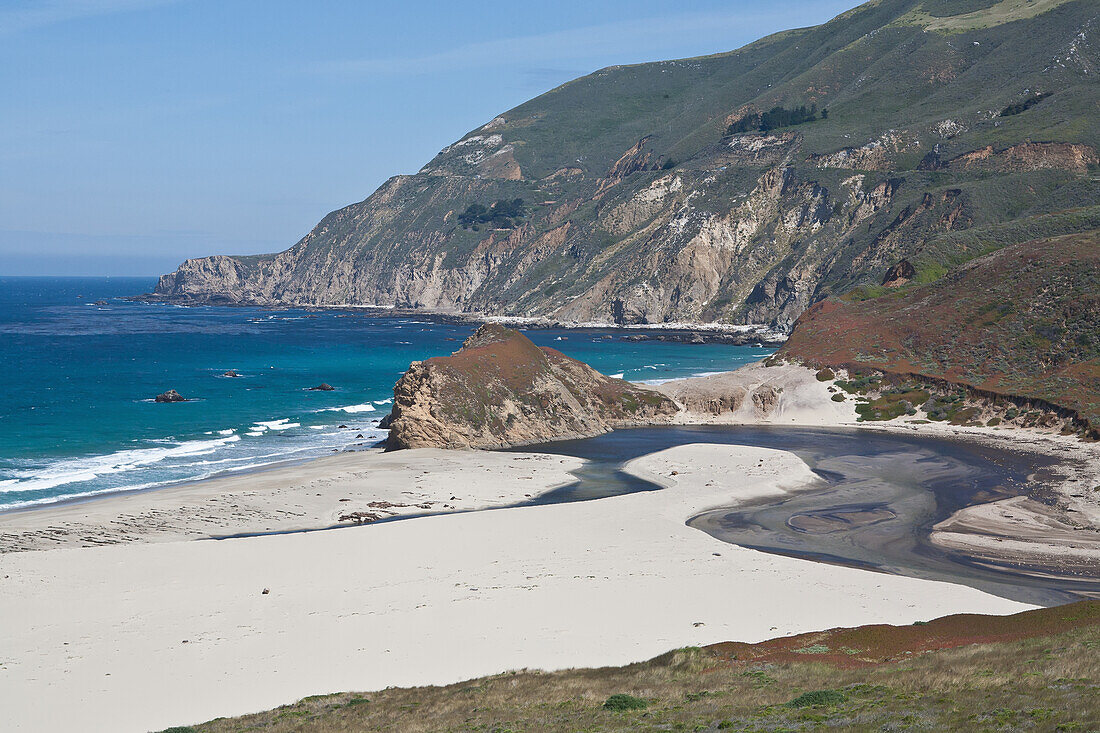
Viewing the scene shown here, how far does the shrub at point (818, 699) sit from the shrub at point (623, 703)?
2881mm

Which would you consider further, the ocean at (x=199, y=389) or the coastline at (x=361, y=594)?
the ocean at (x=199, y=389)

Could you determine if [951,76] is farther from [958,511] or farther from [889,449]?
[958,511]

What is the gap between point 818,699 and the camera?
56.1 feet

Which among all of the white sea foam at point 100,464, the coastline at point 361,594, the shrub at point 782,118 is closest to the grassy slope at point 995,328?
the coastline at point 361,594

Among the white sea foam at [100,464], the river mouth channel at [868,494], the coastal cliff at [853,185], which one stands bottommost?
the river mouth channel at [868,494]

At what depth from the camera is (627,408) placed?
68500 millimetres

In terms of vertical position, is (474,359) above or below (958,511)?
above

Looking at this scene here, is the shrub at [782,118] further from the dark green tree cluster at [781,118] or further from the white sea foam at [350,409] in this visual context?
the white sea foam at [350,409]

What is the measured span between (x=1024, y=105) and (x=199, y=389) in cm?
13314

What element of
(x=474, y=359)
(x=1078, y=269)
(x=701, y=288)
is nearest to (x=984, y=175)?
(x=701, y=288)

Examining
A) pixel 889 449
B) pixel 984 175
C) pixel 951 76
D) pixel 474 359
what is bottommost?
pixel 889 449

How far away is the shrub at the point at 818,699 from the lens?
1689 cm

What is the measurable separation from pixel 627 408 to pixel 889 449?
1963cm

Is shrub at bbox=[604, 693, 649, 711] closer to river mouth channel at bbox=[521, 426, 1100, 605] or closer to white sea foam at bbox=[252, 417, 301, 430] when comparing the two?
river mouth channel at bbox=[521, 426, 1100, 605]
